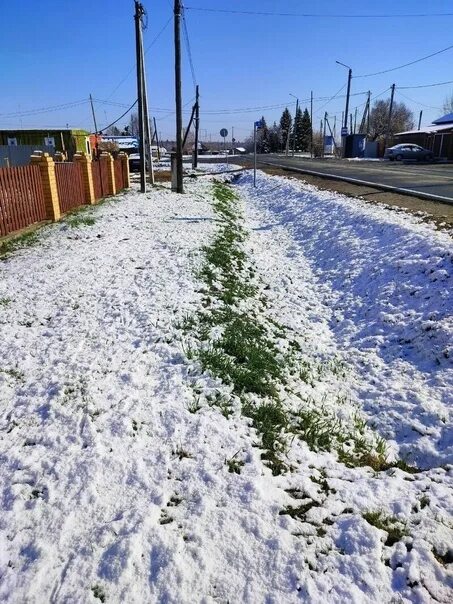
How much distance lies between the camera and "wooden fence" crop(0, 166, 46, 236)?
9.94m

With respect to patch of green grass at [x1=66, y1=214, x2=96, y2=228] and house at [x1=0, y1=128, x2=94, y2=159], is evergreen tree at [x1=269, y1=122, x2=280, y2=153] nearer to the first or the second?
house at [x1=0, y1=128, x2=94, y2=159]

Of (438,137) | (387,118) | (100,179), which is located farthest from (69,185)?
(387,118)

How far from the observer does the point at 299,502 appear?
2.99 meters

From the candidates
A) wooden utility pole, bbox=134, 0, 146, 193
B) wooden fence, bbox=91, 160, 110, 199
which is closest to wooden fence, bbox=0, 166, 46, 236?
wooden fence, bbox=91, 160, 110, 199

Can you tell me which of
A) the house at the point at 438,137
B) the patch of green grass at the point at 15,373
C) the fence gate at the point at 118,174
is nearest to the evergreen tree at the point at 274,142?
the house at the point at 438,137

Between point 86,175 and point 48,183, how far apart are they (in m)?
3.76

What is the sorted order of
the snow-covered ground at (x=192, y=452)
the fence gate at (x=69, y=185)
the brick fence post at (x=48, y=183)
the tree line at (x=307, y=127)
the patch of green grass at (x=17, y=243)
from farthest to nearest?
the tree line at (x=307, y=127) < the fence gate at (x=69, y=185) < the brick fence post at (x=48, y=183) < the patch of green grass at (x=17, y=243) < the snow-covered ground at (x=192, y=452)

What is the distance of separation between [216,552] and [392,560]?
1.02m

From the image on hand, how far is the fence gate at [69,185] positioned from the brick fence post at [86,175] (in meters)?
0.19

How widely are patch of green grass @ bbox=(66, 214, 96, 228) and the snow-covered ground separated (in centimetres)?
393

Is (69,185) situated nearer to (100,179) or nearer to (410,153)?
(100,179)

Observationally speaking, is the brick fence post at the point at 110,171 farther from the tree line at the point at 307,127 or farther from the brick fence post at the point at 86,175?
the tree line at the point at 307,127

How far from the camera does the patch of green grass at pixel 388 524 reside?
2.70 metres

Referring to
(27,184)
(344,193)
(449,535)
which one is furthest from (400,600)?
(344,193)
